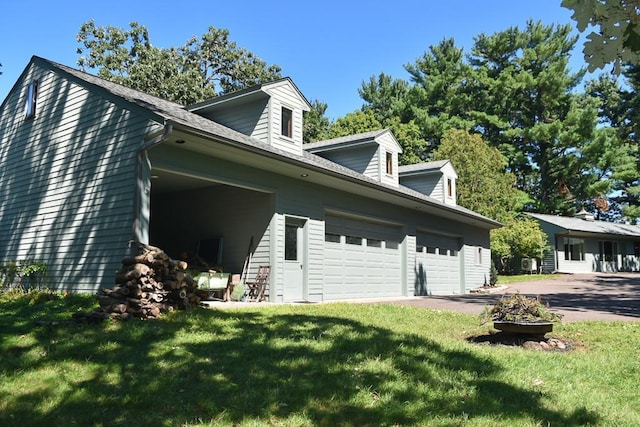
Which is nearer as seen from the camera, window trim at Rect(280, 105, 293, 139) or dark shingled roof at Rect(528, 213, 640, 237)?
window trim at Rect(280, 105, 293, 139)

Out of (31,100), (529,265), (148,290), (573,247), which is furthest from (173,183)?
(573,247)

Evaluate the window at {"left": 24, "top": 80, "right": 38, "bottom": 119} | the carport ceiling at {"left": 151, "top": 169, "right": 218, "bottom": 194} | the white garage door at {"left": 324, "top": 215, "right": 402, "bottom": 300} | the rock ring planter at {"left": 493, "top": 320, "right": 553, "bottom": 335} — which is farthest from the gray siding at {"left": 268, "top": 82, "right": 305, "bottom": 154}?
the rock ring planter at {"left": 493, "top": 320, "right": 553, "bottom": 335}

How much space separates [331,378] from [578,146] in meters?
39.1

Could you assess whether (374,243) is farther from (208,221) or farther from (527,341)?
(527,341)

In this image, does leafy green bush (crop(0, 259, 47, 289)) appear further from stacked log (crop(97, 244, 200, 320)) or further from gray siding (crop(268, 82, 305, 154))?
gray siding (crop(268, 82, 305, 154))

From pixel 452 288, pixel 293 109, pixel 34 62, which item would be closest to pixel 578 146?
pixel 452 288

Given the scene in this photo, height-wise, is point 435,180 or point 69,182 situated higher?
point 435,180

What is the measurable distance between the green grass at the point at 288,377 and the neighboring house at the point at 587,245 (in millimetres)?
29177

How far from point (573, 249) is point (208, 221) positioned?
3187 cm

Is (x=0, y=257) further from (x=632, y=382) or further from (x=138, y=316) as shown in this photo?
(x=632, y=382)

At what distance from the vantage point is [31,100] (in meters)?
12.2

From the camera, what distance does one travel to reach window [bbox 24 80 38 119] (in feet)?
39.8

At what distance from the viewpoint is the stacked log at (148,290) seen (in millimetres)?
7012

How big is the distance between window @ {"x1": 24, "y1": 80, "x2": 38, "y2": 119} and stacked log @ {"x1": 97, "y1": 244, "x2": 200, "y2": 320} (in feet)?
22.0
